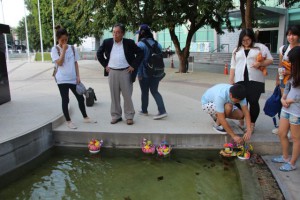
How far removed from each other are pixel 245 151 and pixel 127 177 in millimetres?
1697

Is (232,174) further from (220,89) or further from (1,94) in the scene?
(1,94)

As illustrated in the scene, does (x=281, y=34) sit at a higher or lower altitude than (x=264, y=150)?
higher

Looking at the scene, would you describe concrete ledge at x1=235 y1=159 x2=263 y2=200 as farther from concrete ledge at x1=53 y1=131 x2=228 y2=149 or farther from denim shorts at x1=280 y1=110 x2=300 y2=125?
denim shorts at x1=280 y1=110 x2=300 y2=125

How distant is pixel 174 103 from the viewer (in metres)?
7.32

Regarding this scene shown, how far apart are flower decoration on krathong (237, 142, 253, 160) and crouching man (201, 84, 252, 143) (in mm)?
128

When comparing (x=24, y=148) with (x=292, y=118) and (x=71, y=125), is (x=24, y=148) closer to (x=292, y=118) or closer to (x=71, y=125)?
(x=71, y=125)

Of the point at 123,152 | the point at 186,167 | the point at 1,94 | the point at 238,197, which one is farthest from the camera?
the point at 1,94

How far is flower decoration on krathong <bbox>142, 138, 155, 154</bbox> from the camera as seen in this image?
15.6ft

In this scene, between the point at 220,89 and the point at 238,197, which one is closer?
the point at 238,197

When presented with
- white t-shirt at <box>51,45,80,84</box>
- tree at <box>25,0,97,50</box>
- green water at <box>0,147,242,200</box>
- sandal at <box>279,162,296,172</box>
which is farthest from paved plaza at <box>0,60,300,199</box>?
tree at <box>25,0,97,50</box>

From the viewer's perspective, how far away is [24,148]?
15.0 ft

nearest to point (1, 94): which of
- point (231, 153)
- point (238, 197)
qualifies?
point (231, 153)

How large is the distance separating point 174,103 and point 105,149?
2741 millimetres

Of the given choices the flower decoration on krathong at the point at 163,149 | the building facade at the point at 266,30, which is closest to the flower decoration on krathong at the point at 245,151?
the flower decoration on krathong at the point at 163,149
